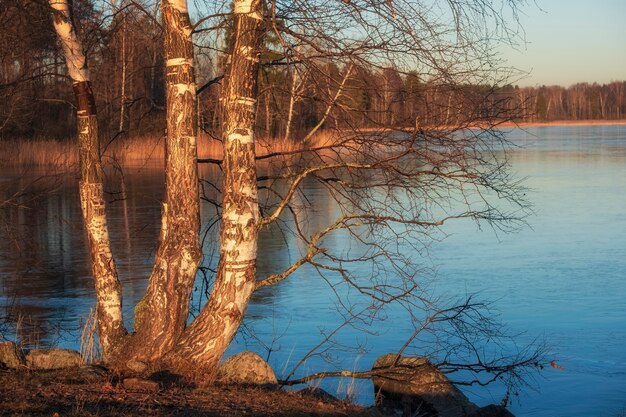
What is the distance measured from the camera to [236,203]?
7176mm

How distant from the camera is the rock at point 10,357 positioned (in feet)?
24.2

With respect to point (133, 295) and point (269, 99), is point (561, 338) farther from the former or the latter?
point (133, 295)

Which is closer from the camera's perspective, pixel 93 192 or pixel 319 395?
pixel 319 395

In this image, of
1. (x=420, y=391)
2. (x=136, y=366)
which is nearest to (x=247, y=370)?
(x=136, y=366)

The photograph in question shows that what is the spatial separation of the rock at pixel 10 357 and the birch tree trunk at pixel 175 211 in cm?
96

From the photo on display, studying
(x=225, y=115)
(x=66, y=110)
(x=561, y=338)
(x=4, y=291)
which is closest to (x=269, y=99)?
(x=225, y=115)

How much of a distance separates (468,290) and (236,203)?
6.40 m

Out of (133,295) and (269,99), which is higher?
(269,99)

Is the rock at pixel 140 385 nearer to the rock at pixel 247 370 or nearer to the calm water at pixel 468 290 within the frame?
the rock at pixel 247 370

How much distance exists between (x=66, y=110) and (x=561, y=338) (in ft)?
109

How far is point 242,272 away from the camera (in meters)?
7.21

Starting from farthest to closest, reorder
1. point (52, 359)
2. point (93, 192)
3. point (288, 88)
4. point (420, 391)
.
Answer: point (420, 391)
point (288, 88)
point (93, 192)
point (52, 359)

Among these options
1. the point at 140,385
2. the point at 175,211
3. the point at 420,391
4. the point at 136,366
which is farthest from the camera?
the point at 420,391

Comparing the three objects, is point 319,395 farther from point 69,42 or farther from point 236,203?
point 69,42
